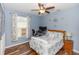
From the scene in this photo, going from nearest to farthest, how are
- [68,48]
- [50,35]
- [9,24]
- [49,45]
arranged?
[9,24]
[68,48]
[50,35]
[49,45]

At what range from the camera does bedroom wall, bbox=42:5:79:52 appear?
115 centimetres

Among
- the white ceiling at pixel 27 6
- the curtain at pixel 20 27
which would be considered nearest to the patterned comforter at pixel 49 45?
the curtain at pixel 20 27

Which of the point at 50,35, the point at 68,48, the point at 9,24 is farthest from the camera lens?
the point at 50,35

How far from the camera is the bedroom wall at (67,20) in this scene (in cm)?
115

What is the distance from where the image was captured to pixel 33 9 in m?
1.19

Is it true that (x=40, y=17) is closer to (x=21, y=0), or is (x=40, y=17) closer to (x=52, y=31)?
(x=52, y=31)

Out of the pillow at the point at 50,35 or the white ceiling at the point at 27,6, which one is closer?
the white ceiling at the point at 27,6

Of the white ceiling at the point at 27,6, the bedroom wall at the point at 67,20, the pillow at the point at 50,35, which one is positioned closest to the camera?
the white ceiling at the point at 27,6

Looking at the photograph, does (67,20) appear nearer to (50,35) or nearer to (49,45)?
(50,35)

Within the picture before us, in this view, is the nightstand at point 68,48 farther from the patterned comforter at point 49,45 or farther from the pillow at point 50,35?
the pillow at point 50,35

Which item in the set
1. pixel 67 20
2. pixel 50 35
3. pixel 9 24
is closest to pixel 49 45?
pixel 50 35

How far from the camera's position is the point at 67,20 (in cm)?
117
